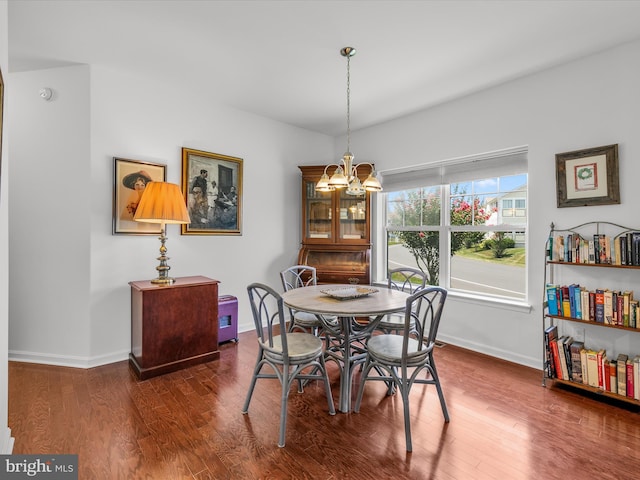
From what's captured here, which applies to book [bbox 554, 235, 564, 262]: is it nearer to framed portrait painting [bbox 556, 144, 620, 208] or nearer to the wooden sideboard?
framed portrait painting [bbox 556, 144, 620, 208]

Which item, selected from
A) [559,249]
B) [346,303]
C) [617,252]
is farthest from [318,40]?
[617,252]

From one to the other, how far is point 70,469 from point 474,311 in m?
3.41

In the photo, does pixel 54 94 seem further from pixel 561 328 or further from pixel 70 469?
pixel 561 328

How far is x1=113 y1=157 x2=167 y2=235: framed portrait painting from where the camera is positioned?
2943mm

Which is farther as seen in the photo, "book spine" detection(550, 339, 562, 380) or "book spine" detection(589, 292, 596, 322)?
"book spine" detection(550, 339, 562, 380)

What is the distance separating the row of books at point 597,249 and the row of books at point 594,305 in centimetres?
24

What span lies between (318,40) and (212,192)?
1.96 metres

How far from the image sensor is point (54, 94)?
287 cm

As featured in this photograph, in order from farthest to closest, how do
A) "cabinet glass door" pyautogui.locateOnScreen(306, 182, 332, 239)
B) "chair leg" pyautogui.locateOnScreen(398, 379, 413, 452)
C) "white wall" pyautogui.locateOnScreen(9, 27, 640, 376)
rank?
"cabinet glass door" pyautogui.locateOnScreen(306, 182, 332, 239) < "white wall" pyautogui.locateOnScreen(9, 27, 640, 376) < "chair leg" pyautogui.locateOnScreen(398, 379, 413, 452)

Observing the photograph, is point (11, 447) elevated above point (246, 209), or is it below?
below

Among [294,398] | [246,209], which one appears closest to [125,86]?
[246,209]

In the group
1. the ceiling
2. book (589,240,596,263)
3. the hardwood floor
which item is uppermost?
the ceiling

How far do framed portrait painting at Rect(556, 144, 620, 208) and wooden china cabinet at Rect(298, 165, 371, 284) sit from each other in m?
2.00

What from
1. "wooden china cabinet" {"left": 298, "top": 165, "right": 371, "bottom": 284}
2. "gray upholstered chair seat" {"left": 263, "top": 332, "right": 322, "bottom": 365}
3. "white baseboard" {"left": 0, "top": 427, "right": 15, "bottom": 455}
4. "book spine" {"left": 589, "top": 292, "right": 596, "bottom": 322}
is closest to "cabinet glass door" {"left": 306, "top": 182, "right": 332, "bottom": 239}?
"wooden china cabinet" {"left": 298, "top": 165, "right": 371, "bottom": 284}
